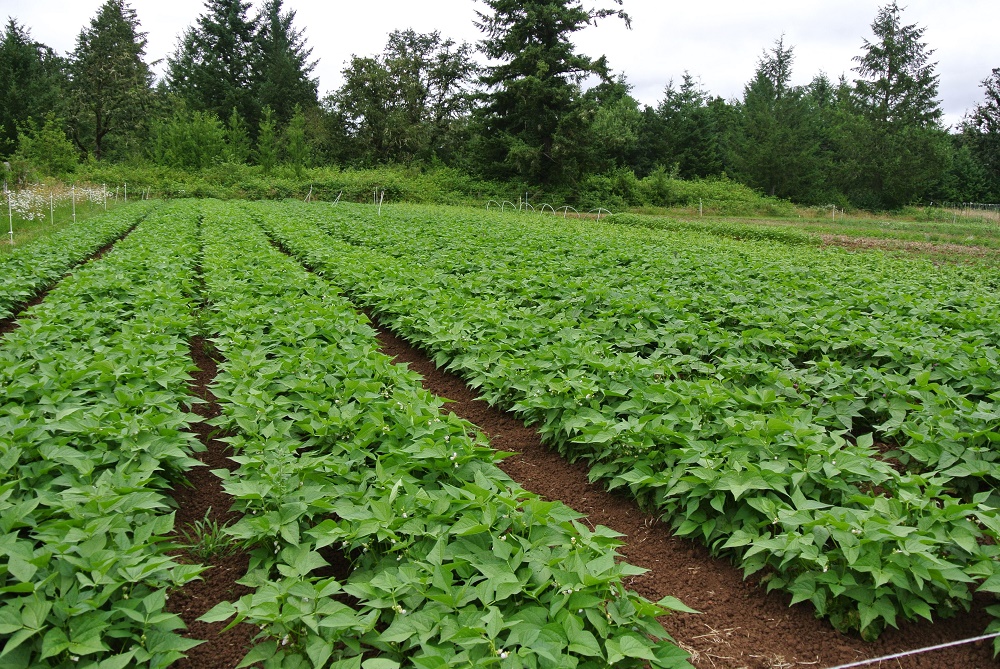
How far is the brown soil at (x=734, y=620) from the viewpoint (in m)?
2.55

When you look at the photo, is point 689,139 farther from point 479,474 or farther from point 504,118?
point 479,474

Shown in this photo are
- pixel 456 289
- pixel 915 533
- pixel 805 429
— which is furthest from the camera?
Answer: pixel 456 289

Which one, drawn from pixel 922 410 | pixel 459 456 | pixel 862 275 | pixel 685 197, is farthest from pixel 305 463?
pixel 685 197

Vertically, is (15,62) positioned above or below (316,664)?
above

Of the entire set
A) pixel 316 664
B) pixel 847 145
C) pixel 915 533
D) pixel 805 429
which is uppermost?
pixel 847 145

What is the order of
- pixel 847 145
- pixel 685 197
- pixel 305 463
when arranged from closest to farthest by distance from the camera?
pixel 305 463
pixel 685 197
pixel 847 145

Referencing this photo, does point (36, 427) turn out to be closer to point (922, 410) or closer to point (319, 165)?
point (922, 410)

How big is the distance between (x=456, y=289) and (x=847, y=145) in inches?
1706

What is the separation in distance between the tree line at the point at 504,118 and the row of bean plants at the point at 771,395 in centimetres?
3036

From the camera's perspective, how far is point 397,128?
44281mm

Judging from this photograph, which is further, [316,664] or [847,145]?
[847,145]

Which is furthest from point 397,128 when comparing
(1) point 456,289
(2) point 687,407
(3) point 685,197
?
(2) point 687,407

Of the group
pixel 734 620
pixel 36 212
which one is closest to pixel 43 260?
pixel 36 212

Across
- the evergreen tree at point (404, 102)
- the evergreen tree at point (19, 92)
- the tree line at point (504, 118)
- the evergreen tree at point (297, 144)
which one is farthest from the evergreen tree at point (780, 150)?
the evergreen tree at point (19, 92)
